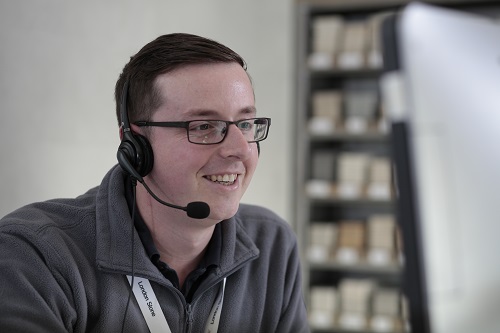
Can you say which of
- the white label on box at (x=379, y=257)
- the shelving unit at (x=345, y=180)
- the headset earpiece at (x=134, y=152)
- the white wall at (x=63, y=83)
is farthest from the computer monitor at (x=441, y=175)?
the white label on box at (x=379, y=257)

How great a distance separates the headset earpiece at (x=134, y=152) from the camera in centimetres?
139

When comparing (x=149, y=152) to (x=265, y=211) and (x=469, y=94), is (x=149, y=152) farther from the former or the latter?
(x=469, y=94)

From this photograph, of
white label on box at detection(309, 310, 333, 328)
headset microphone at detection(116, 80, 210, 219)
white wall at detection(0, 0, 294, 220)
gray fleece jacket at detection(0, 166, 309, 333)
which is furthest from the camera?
white label on box at detection(309, 310, 333, 328)

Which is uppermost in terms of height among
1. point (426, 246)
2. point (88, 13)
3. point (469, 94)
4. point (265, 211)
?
point (88, 13)

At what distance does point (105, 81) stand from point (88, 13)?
0.90 feet

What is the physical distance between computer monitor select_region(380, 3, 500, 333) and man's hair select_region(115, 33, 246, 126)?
0.87m

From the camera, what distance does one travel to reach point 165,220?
4.84 ft

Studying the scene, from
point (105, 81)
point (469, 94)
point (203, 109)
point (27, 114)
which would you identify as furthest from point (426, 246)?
point (105, 81)

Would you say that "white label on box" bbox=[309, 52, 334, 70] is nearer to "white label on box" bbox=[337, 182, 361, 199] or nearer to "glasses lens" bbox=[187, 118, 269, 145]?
"white label on box" bbox=[337, 182, 361, 199]

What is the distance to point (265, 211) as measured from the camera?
178 centimetres

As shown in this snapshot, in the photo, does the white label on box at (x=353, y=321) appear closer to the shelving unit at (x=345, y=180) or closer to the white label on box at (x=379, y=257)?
the shelving unit at (x=345, y=180)

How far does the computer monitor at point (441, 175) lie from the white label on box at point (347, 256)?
3740 mm

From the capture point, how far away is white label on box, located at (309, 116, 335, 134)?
4.44 meters

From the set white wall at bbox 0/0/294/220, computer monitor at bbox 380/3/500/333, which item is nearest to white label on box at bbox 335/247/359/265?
white wall at bbox 0/0/294/220
